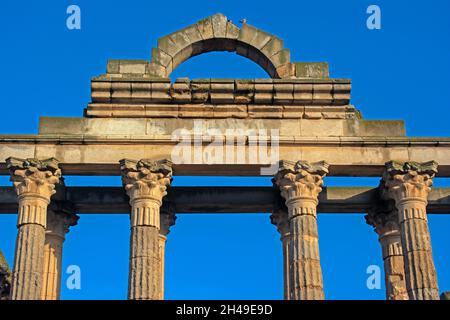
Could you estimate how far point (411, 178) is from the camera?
35469mm

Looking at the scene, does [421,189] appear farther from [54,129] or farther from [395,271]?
[54,129]

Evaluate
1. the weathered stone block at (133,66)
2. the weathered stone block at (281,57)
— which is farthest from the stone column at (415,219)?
the weathered stone block at (133,66)

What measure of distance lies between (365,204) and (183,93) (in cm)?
862

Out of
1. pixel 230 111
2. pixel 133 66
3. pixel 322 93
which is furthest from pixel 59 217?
pixel 322 93

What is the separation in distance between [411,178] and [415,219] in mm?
1532

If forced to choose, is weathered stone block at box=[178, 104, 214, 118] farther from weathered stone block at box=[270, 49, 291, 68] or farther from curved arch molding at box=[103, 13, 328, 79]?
weathered stone block at box=[270, 49, 291, 68]

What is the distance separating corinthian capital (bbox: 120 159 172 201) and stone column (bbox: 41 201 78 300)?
14.1ft

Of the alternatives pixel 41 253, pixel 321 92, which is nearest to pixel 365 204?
pixel 321 92

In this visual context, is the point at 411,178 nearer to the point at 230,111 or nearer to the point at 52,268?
the point at 230,111

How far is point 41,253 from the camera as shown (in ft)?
112

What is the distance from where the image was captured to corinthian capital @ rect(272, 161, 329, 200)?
1389 inches

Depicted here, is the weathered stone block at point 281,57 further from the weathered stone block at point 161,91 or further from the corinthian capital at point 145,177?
the corinthian capital at point 145,177

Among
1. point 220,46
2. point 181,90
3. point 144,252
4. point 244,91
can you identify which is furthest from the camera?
point 220,46

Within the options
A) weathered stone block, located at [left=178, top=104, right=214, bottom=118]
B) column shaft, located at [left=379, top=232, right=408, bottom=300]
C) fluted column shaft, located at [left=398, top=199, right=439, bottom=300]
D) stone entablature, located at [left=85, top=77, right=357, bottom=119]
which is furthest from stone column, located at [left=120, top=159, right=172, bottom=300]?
column shaft, located at [left=379, top=232, right=408, bottom=300]
